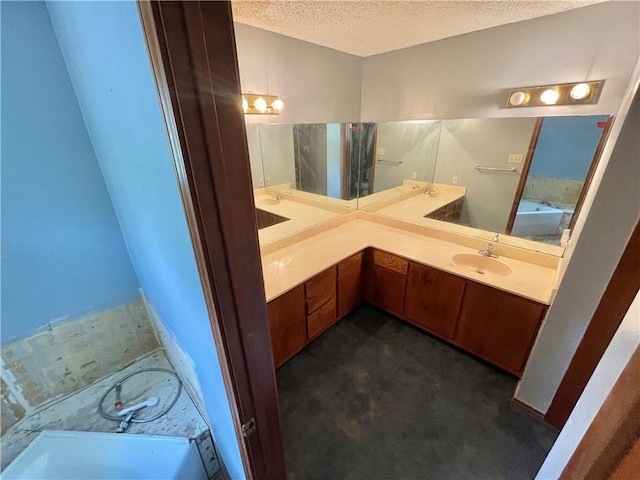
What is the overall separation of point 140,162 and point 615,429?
1.12 m

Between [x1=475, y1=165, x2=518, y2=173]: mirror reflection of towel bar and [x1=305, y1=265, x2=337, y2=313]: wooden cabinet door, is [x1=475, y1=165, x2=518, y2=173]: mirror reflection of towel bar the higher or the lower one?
the higher one

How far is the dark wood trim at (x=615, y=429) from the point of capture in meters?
0.44

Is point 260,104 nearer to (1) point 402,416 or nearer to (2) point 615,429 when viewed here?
(2) point 615,429

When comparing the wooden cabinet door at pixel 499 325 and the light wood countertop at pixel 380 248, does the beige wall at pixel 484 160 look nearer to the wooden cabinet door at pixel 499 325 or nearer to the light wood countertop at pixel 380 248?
the light wood countertop at pixel 380 248

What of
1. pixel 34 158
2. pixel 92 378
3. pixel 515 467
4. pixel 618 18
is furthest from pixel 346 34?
pixel 515 467

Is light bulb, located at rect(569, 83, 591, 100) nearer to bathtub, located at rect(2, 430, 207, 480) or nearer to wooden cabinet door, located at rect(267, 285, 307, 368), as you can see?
wooden cabinet door, located at rect(267, 285, 307, 368)

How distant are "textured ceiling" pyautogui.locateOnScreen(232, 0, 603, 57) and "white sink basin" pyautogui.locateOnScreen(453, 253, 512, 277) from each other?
5.32ft

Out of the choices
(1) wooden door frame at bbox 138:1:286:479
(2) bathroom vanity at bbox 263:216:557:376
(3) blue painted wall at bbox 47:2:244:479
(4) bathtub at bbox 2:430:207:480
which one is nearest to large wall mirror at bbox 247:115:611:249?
(2) bathroom vanity at bbox 263:216:557:376

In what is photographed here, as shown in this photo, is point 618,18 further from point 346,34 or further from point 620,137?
point 346,34

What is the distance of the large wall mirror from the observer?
5.97 ft

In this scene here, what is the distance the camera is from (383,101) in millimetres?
Answer: 2514

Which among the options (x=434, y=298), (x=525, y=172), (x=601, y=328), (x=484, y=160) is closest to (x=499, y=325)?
(x=434, y=298)

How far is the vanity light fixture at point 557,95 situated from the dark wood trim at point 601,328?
102 cm

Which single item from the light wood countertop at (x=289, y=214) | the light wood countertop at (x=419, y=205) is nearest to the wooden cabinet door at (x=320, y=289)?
the light wood countertop at (x=289, y=214)
